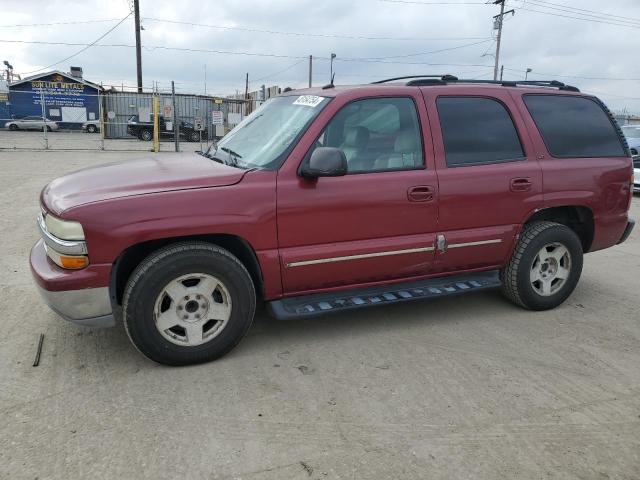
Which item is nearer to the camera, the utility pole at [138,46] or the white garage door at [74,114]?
the white garage door at [74,114]

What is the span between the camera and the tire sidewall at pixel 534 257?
4.31 m

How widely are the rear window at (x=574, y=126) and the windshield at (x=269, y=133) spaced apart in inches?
75.8

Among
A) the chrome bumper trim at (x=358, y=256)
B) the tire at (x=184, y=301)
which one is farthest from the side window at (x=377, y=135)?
the tire at (x=184, y=301)

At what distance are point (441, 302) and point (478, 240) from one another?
83 cm

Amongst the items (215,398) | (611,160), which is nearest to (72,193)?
(215,398)

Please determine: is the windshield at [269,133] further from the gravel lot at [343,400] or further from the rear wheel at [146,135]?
the rear wheel at [146,135]

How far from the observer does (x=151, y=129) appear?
2872 cm

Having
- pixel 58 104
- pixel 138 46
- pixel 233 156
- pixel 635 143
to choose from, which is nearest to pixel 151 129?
pixel 58 104

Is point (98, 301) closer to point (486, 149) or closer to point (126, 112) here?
point (486, 149)

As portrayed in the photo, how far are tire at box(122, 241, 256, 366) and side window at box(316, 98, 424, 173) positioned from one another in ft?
3.57

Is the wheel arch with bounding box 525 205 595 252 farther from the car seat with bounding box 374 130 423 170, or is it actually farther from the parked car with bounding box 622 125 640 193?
the parked car with bounding box 622 125 640 193

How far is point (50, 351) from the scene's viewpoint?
351 cm

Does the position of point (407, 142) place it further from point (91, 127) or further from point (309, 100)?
point (91, 127)

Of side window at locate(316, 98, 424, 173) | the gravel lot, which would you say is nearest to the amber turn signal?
the gravel lot
